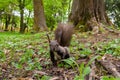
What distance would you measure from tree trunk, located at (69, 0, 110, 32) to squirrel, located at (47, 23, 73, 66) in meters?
4.86

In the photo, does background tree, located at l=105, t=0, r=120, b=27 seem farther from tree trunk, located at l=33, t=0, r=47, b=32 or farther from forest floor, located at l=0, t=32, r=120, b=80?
forest floor, located at l=0, t=32, r=120, b=80

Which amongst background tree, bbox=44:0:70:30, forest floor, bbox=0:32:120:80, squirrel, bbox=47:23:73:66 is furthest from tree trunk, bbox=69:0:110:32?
background tree, bbox=44:0:70:30

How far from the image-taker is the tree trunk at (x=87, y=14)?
9.15 meters

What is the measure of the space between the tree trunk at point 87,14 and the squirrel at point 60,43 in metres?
4.86

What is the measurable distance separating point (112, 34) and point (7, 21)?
33.8m

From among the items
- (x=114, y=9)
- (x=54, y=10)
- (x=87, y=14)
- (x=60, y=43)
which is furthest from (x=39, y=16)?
(x=54, y=10)

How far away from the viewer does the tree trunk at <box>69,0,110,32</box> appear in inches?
360

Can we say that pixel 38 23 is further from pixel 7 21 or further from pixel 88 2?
pixel 7 21

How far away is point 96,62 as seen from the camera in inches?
155

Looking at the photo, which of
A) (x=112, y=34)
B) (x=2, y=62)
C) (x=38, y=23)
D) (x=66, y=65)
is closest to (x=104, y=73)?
(x=66, y=65)

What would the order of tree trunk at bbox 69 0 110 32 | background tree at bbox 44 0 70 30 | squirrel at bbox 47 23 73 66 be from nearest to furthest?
squirrel at bbox 47 23 73 66
tree trunk at bbox 69 0 110 32
background tree at bbox 44 0 70 30

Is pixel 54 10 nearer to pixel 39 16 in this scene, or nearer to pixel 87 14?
pixel 39 16

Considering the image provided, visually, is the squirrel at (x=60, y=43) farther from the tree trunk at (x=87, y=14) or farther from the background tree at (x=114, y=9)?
the background tree at (x=114, y=9)

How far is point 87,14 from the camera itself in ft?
30.3
